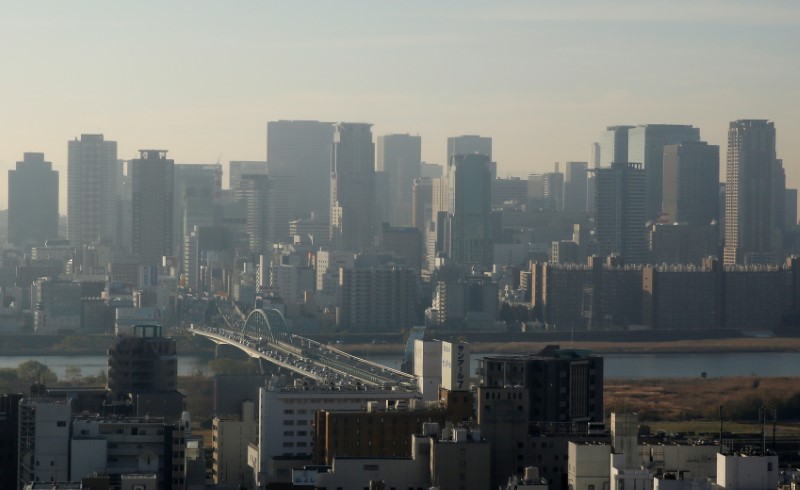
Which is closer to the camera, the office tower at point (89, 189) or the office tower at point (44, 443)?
the office tower at point (44, 443)

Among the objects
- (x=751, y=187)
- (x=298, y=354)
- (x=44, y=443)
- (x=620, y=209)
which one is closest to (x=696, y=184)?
(x=751, y=187)

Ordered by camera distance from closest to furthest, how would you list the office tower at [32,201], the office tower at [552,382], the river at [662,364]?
the office tower at [552,382]
the river at [662,364]
the office tower at [32,201]

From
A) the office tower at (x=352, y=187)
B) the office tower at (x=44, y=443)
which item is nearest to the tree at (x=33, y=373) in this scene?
the office tower at (x=44, y=443)

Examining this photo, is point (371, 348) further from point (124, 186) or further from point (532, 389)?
point (124, 186)

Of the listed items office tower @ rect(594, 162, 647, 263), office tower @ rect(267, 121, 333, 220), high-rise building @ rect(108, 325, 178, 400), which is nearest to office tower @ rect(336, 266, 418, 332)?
office tower @ rect(594, 162, 647, 263)

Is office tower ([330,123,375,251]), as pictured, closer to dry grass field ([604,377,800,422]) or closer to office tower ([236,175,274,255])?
office tower ([236,175,274,255])

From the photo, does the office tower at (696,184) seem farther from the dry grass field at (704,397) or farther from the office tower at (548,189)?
the dry grass field at (704,397)

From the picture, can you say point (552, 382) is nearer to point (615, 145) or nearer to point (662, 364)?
point (662, 364)
